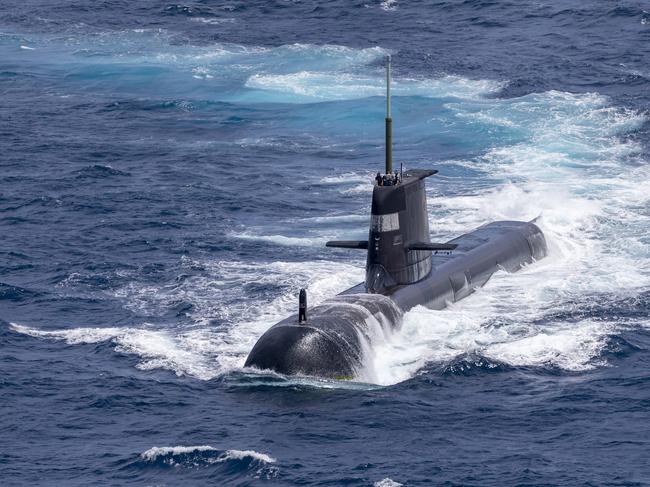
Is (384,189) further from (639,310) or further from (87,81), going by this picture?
Result: (87,81)

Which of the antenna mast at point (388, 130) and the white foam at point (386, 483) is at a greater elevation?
the antenna mast at point (388, 130)

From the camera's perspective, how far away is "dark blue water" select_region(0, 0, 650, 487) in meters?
33.7

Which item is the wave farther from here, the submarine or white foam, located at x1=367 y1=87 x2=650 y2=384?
the submarine

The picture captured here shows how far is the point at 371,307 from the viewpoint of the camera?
40969mm

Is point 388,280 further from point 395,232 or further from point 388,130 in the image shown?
point 388,130

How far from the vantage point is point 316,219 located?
58.0m

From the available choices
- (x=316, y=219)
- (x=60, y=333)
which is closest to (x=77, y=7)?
(x=316, y=219)

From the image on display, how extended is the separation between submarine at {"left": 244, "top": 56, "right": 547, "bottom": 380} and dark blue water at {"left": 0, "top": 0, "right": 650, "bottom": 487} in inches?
25.7

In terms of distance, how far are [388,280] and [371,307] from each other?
2.75 m

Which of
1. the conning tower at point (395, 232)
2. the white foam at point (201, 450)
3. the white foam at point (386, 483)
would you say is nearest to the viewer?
the white foam at point (386, 483)

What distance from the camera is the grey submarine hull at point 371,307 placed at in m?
37.2

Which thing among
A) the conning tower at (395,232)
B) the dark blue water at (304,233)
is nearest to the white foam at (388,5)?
the dark blue water at (304,233)

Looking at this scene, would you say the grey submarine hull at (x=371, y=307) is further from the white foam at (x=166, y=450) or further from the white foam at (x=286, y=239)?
the white foam at (x=286, y=239)

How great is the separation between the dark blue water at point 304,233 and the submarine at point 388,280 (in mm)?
654
